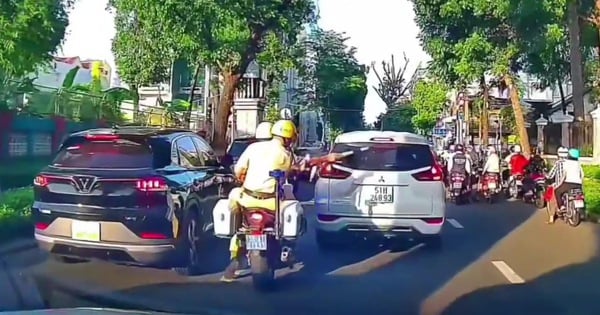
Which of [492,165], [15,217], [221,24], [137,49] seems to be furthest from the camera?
[137,49]

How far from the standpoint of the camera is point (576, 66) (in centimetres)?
2498

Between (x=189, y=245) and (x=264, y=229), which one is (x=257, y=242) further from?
(x=189, y=245)

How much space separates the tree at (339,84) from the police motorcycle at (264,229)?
2668 centimetres

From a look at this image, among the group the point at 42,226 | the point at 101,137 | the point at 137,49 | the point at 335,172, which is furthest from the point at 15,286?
the point at 137,49

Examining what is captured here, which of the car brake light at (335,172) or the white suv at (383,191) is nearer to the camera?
the white suv at (383,191)

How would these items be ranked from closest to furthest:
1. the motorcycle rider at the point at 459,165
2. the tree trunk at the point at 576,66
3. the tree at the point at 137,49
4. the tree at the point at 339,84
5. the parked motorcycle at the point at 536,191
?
the parked motorcycle at the point at 536,191
the motorcycle rider at the point at 459,165
the tree trunk at the point at 576,66
the tree at the point at 137,49
the tree at the point at 339,84

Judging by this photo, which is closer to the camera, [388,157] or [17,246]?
[17,246]

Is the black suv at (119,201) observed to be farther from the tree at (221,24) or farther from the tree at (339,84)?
the tree at (339,84)

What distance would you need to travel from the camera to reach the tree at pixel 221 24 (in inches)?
934

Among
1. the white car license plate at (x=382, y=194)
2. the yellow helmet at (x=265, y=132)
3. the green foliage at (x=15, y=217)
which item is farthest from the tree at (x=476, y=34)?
the yellow helmet at (x=265, y=132)

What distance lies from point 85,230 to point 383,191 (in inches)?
156

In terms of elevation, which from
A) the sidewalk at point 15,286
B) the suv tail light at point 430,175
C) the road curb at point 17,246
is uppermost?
the suv tail light at point 430,175

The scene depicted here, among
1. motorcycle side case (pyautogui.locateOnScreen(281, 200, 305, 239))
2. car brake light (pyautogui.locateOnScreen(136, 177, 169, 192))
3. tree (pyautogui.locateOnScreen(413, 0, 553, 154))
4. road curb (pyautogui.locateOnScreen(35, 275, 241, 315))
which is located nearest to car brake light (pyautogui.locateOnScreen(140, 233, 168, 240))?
car brake light (pyautogui.locateOnScreen(136, 177, 169, 192))

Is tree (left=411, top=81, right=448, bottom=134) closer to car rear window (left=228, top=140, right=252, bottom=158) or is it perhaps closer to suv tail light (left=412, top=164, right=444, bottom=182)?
car rear window (left=228, top=140, right=252, bottom=158)
